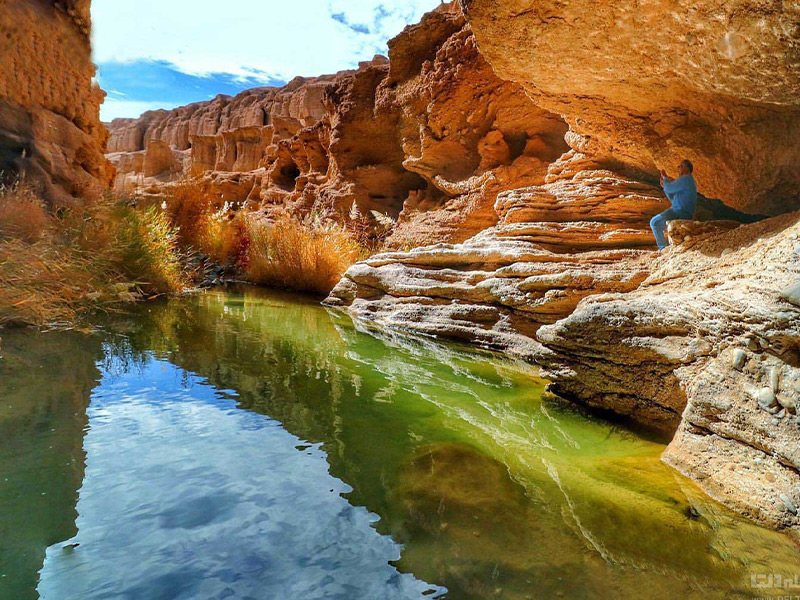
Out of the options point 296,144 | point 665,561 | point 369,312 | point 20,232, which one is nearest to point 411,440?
point 665,561

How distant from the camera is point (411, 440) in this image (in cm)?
278

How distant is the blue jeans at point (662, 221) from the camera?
16.7 ft

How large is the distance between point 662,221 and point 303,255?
21.5 ft

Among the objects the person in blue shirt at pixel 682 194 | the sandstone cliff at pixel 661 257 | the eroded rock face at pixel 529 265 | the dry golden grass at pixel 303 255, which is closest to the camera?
the sandstone cliff at pixel 661 257

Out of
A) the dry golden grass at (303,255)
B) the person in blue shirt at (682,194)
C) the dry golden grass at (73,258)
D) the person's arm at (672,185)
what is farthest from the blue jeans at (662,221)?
the dry golden grass at (303,255)

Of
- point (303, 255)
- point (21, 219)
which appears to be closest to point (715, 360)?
point (21, 219)

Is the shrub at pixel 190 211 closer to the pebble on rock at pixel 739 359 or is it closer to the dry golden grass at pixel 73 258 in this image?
the dry golden grass at pixel 73 258

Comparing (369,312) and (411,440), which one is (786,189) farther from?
(369,312)

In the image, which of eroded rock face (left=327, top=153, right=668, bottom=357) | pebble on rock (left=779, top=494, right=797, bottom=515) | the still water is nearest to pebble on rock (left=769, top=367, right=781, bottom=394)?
pebble on rock (left=779, top=494, right=797, bottom=515)

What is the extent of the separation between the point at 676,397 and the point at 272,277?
8890 mm

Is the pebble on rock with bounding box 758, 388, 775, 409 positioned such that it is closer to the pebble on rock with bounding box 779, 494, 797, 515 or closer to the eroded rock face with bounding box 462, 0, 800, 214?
the pebble on rock with bounding box 779, 494, 797, 515

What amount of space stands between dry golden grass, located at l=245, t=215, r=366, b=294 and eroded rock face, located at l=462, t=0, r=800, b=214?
17.9 ft

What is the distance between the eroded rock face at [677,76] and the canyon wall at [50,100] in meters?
6.41

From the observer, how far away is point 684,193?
4957 millimetres
